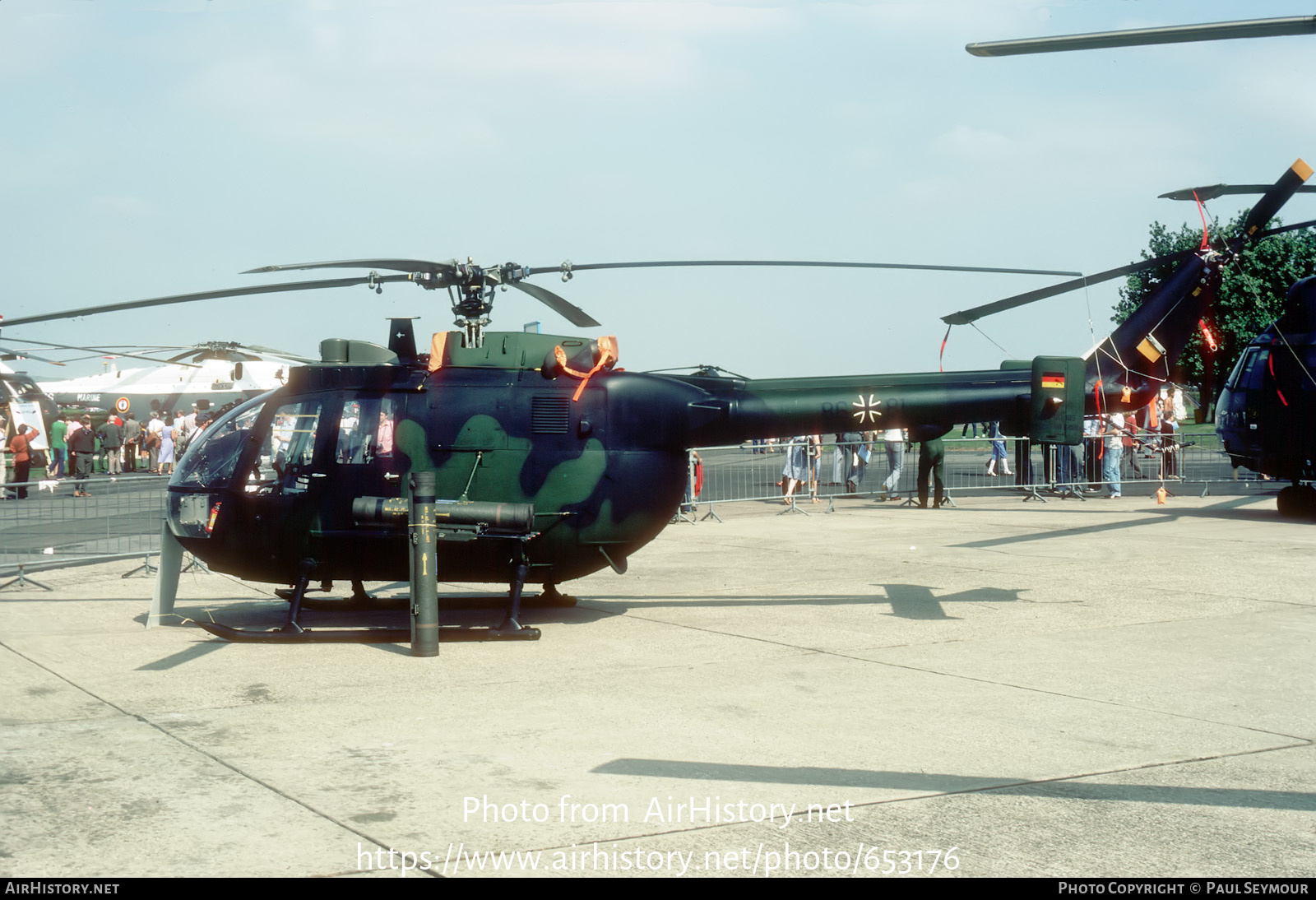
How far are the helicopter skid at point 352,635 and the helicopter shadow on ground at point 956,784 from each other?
3245mm

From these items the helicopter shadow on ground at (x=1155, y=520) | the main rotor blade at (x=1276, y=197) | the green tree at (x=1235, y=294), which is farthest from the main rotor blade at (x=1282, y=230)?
the green tree at (x=1235, y=294)

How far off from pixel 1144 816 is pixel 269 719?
13.5 feet

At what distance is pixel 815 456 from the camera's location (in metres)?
20.7

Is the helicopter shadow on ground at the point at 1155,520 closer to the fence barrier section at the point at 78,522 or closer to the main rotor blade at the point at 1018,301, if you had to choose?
the main rotor blade at the point at 1018,301

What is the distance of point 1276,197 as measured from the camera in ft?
39.3

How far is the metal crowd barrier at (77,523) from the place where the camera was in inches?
451

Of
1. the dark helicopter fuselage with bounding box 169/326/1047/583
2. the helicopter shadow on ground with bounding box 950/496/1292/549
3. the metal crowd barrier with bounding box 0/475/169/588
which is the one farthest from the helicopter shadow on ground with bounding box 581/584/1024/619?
the metal crowd barrier with bounding box 0/475/169/588

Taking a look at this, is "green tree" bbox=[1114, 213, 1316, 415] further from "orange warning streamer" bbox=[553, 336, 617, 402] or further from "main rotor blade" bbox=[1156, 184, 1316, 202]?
"orange warning streamer" bbox=[553, 336, 617, 402]

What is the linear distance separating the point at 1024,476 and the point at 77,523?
16262 millimetres

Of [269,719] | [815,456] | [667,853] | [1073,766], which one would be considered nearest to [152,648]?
[269,719]

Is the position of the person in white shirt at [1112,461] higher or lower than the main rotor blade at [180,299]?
lower

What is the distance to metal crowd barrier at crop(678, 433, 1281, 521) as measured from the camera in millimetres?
20844

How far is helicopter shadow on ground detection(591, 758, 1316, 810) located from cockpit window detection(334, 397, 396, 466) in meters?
4.25

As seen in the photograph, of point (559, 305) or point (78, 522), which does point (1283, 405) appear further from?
point (78, 522)
